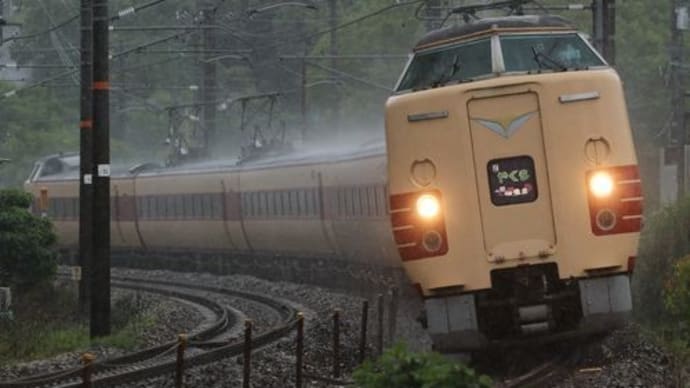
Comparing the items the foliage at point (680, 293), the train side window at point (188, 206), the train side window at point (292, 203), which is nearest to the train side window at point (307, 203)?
the train side window at point (292, 203)

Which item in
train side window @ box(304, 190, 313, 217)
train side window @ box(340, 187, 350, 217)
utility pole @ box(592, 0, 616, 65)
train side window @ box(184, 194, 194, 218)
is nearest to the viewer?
utility pole @ box(592, 0, 616, 65)

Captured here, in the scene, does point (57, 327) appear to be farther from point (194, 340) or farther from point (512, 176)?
point (512, 176)

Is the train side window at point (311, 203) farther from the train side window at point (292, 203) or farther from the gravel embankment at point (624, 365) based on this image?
the gravel embankment at point (624, 365)

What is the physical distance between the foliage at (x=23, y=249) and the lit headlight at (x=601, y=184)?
16.8 meters

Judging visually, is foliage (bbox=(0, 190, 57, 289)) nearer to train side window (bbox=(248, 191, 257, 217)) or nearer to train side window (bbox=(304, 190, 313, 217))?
train side window (bbox=(304, 190, 313, 217))

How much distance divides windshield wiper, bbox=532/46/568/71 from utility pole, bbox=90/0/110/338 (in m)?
7.76

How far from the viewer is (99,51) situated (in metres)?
19.4

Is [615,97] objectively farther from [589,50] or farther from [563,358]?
[563,358]

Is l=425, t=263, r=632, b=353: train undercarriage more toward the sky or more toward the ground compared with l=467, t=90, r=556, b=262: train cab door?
more toward the ground

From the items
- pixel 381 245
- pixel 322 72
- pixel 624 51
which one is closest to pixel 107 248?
pixel 381 245

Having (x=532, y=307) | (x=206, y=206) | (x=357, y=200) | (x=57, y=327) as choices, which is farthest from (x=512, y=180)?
(x=206, y=206)

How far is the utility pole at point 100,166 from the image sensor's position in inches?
765

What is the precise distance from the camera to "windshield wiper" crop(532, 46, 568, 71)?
13.2m

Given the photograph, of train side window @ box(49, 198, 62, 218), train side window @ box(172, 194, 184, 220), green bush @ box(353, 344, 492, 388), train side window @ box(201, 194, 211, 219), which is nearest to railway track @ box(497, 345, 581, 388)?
green bush @ box(353, 344, 492, 388)
